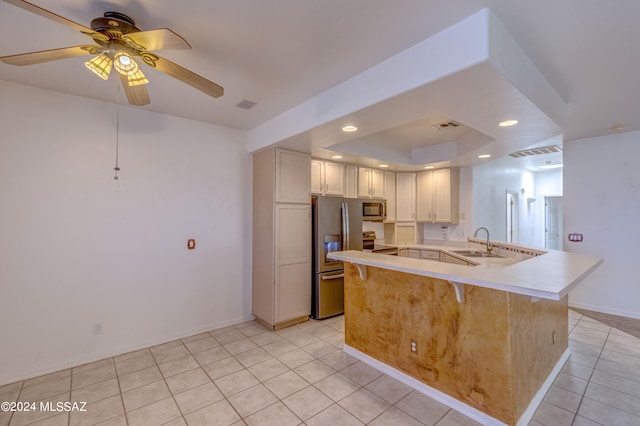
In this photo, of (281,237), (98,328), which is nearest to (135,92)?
(281,237)

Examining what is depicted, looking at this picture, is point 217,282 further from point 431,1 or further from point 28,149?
point 431,1

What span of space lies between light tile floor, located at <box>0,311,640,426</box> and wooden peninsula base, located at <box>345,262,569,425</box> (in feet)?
0.61

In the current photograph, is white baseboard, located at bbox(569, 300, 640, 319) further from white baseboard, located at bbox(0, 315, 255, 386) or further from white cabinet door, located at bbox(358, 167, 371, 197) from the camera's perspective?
white baseboard, located at bbox(0, 315, 255, 386)

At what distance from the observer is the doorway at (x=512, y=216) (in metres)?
6.79

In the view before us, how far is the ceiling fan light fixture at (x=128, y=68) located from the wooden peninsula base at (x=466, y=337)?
2.48 meters

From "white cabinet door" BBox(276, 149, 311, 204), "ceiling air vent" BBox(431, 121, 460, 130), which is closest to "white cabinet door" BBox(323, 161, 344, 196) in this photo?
"white cabinet door" BBox(276, 149, 311, 204)

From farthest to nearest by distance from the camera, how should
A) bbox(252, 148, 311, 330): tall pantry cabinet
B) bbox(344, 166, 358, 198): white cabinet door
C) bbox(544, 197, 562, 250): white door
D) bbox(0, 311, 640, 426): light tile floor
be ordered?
bbox(544, 197, 562, 250): white door
bbox(344, 166, 358, 198): white cabinet door
bbox(252, 148, 311, 330): tall pantry cabinet
bbox(0, 311, 640, 426): light tile floor

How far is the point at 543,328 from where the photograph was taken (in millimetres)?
2389

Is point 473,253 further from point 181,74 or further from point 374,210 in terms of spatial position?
point 181,74

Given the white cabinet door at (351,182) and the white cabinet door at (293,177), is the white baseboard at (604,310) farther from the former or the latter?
the white cabinet door at (293,177)

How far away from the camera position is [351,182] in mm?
4852

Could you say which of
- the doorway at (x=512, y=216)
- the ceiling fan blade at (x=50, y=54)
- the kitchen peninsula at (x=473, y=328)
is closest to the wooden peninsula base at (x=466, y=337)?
the kitchen peninsula at (x=473, y=328)

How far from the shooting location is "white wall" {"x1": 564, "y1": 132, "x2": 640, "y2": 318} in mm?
4039

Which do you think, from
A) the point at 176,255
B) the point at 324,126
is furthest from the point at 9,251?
the point at 324,126
